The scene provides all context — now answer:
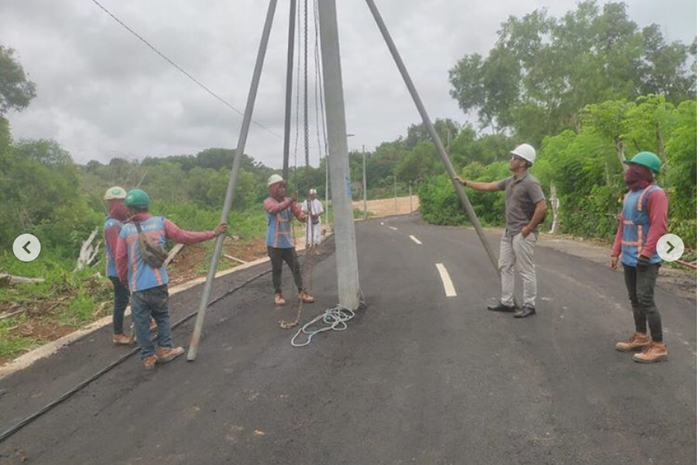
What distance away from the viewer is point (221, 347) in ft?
18.4

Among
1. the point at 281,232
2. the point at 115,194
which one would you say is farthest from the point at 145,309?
the point at 281,232

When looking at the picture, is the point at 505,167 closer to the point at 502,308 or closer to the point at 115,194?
the point at 502,308

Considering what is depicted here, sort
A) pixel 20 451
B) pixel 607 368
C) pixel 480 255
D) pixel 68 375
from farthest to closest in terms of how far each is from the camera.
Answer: pixel 480 255 < pixel 68 375 < pixel 607 368 < pixel 20 451

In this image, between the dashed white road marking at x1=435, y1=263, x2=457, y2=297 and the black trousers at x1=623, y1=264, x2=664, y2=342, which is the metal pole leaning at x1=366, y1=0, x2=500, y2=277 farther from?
the black trousers at x1=623, y1=264, x2=664, y2=342

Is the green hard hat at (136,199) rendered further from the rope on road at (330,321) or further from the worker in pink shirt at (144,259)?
the rope on road at (330,321)

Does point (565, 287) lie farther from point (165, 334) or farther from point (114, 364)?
point (114, 364)

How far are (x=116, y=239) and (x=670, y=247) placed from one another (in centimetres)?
571

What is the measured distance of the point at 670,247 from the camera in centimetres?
423

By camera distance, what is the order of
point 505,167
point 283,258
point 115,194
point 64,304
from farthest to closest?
point 505,167, point 64,304, point 283,258, point 115,194

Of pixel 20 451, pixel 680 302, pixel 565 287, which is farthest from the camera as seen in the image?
pixel 565 287

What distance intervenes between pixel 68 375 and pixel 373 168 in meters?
90.2

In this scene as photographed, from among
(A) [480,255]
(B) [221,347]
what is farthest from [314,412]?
(A) [480,255]

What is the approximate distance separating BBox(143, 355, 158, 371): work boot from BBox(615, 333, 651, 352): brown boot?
15.1 ft

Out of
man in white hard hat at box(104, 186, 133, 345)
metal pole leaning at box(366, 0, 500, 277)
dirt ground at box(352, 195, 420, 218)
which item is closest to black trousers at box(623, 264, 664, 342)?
metal pole leaning at box(366, 0, 500, 277)
